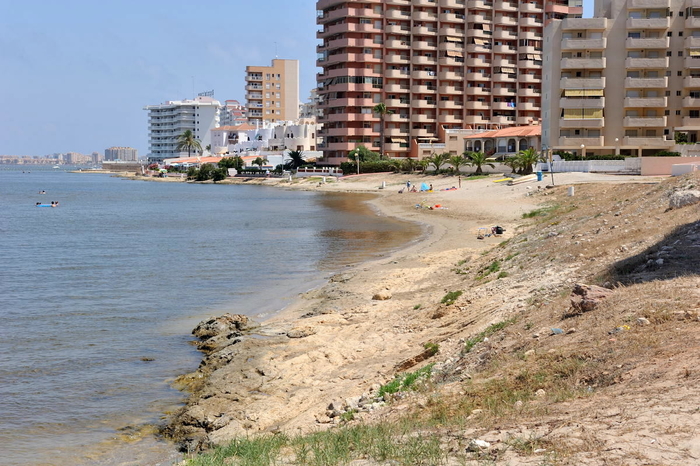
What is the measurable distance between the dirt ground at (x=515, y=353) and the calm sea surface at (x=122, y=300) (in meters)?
1.50

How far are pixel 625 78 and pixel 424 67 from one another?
48.0 metres

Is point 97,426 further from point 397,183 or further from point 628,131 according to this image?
point 397,183

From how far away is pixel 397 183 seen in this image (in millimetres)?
98938

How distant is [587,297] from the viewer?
1348 cm

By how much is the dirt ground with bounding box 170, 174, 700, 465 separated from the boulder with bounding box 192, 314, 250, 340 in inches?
27.6

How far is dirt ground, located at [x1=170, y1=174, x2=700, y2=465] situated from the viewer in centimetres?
824

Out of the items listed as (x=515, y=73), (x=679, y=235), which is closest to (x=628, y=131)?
(x=515, y=73)

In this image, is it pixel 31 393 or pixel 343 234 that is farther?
pixel 343 234

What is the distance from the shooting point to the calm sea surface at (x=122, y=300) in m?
14.2

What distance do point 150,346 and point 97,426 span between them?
5.52 m

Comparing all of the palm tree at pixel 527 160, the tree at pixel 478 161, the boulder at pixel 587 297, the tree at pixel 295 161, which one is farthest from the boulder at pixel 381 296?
the tree at pixel 295 161

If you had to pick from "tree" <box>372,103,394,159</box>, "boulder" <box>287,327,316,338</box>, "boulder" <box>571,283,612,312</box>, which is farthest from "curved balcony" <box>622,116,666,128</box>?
"boulder" <box>571,283,612,312</box>

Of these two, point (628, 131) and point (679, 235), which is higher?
point (628, 131)

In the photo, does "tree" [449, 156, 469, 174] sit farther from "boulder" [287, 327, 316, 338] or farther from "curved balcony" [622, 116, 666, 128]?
"boulder" [287, 327, 316, 338]
